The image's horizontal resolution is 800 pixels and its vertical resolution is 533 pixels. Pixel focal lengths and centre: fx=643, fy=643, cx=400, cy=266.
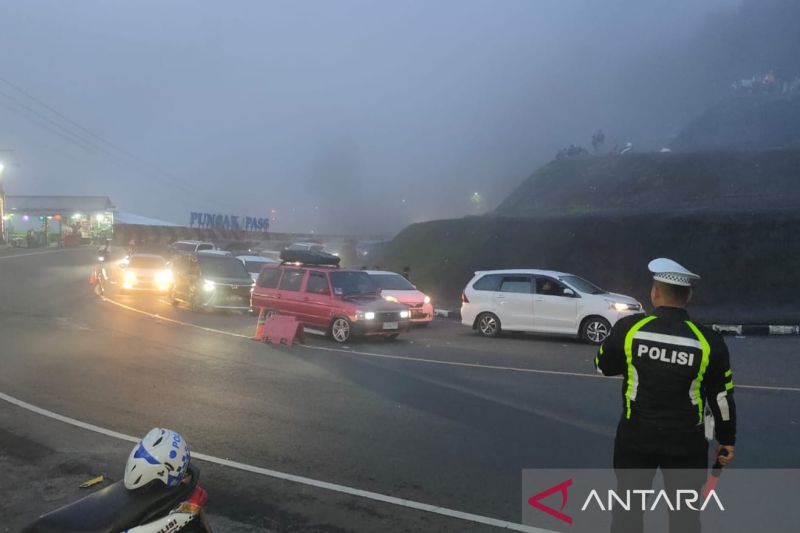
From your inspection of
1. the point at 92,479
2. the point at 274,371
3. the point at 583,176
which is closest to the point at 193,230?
the point at 583,176

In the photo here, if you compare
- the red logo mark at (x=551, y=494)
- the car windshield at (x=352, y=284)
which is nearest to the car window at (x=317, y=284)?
the car windshield at (x=352, y=284)

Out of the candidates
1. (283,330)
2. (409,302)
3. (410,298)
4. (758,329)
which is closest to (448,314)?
(410,298)

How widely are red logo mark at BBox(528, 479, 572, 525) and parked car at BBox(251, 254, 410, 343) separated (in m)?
8.90

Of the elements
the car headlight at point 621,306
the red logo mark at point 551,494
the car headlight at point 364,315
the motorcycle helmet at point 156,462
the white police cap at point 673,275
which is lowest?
the red logo mark at point 551,494

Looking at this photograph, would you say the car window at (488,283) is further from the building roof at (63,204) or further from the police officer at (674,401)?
the building roof at (63,204)

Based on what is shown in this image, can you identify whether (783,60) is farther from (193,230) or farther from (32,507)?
(32,507)

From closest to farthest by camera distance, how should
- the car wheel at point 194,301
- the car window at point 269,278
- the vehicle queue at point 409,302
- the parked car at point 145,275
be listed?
the vehicle queue at point 409,302 < the car window at point 269,278 < the car wheel at point 194,301 < the parked car at point 145,275

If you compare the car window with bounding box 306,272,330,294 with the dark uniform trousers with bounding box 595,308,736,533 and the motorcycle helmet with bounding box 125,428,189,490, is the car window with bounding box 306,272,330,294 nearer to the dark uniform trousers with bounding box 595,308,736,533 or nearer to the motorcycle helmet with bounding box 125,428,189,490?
the motorcycle helmet with bounding box 125,428,189,490

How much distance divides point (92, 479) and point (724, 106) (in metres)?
95.5

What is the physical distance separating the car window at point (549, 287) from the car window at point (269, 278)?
6340 millimetres

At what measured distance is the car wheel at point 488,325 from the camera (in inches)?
629

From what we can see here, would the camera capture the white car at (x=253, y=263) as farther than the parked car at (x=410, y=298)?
Yes

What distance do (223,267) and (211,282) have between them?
3.85ft

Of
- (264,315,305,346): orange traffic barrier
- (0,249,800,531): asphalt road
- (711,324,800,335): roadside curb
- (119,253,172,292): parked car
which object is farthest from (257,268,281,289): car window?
(711,324,800,335): roadside curb
